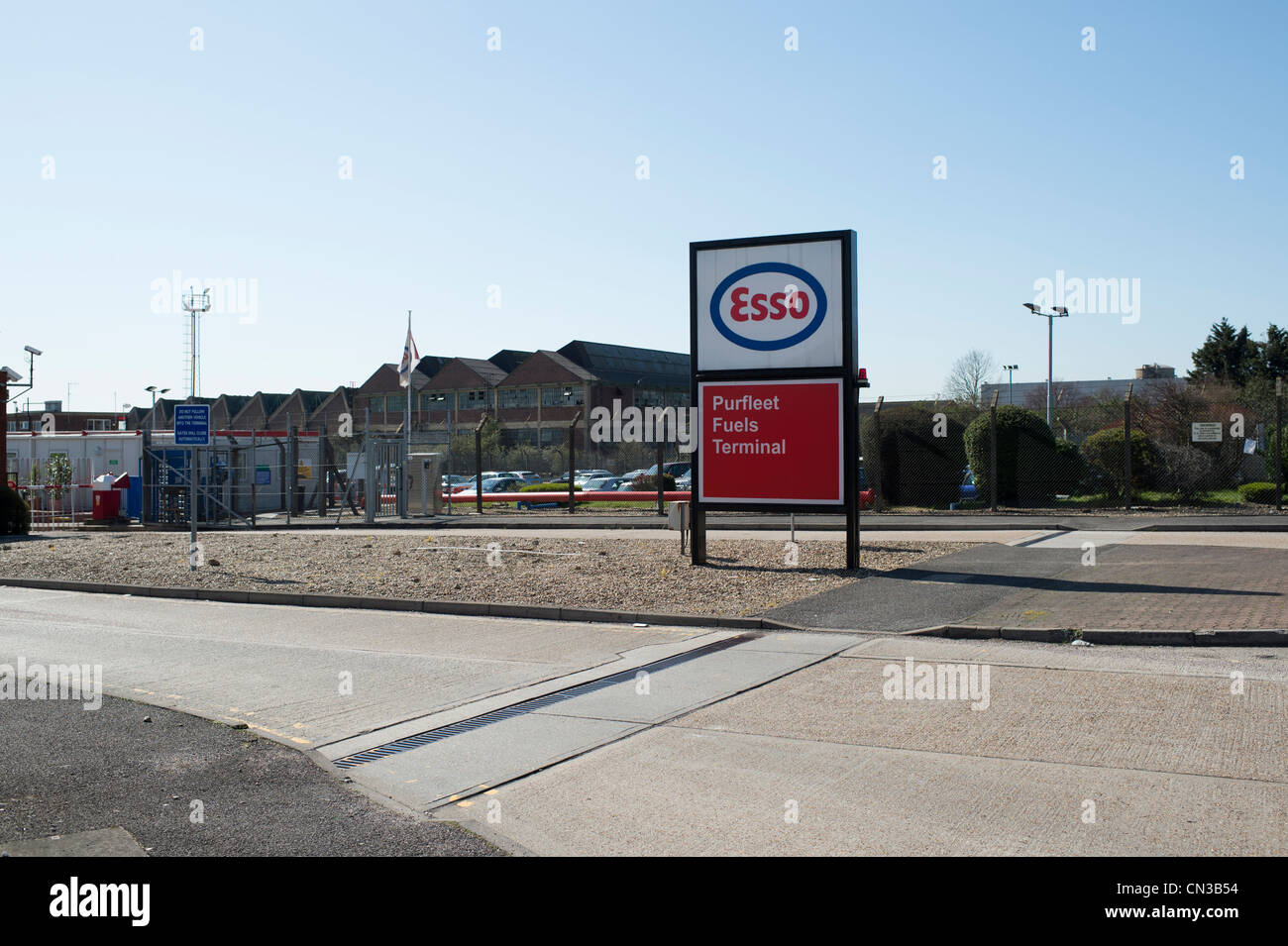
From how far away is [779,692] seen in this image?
796 centimetres

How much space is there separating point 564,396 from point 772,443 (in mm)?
64536

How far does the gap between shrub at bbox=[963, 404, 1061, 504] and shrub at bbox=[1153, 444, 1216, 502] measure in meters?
1.39

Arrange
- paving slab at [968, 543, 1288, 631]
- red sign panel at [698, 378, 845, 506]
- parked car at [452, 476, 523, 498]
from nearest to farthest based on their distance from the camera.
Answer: paving slab at [968, 543, 1288, 631] < red sign panel at [698, 378, 845, 506] < parked car at [452, 476, 523, 498]

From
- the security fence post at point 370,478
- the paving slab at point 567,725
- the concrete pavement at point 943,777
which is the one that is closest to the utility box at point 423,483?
the security fence post at point 370,478

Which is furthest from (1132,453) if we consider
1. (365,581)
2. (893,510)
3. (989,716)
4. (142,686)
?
(142,686)

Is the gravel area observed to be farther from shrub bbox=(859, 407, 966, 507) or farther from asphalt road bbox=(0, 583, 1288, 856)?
shrub bbox=(859, 407, 966, 507)

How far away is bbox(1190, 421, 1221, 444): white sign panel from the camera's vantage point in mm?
23703

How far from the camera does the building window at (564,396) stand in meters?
78.4

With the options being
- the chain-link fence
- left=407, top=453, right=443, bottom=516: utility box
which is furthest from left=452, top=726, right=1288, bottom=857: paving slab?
left=407, top=453, right=443, bottom=516: utility box

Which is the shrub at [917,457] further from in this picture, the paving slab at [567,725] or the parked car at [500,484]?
the parked car at [500,484]

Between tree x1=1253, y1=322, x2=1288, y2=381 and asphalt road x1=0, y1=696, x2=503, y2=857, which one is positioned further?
tree x1=1253, y1=322, x2=1288, y2=381

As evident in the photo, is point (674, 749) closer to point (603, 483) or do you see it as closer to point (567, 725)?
point (567, 725)

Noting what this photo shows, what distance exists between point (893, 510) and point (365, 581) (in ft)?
51.2

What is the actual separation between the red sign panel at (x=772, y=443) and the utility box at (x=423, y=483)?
57.1ft
